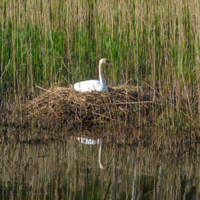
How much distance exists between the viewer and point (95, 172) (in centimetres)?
355

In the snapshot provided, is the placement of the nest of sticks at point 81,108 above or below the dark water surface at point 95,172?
above

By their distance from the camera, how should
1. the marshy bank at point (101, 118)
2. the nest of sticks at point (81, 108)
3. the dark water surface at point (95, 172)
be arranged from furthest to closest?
the nest of sticks at point (81, 108)
the marshy bank at point (101, 118)
the dark water surface at point (95, 172)

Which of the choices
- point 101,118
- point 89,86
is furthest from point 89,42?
point 101,118

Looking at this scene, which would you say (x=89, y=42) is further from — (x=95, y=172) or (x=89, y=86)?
(x=95, y=172)

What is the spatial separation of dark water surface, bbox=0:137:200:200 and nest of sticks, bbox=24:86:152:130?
87 centimetres

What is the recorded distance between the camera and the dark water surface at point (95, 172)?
3.08 meters

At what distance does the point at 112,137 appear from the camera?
4602mm

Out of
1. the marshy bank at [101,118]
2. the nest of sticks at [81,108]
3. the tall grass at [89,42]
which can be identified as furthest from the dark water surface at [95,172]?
the tall grass at [89,42]

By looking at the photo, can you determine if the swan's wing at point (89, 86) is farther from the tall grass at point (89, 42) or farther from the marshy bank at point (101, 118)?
Result: the tall grass at point (89, 42)

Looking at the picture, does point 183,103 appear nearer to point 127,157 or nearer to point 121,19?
point 127,157

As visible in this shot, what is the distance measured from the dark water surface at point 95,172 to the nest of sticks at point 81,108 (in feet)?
2.86

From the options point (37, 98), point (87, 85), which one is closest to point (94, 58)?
point (87, 85)

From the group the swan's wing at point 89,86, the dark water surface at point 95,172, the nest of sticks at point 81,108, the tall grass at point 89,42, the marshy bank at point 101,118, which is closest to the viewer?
the dark water surface at point 95,172

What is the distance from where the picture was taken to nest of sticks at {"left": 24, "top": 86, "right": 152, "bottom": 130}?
5.25m
